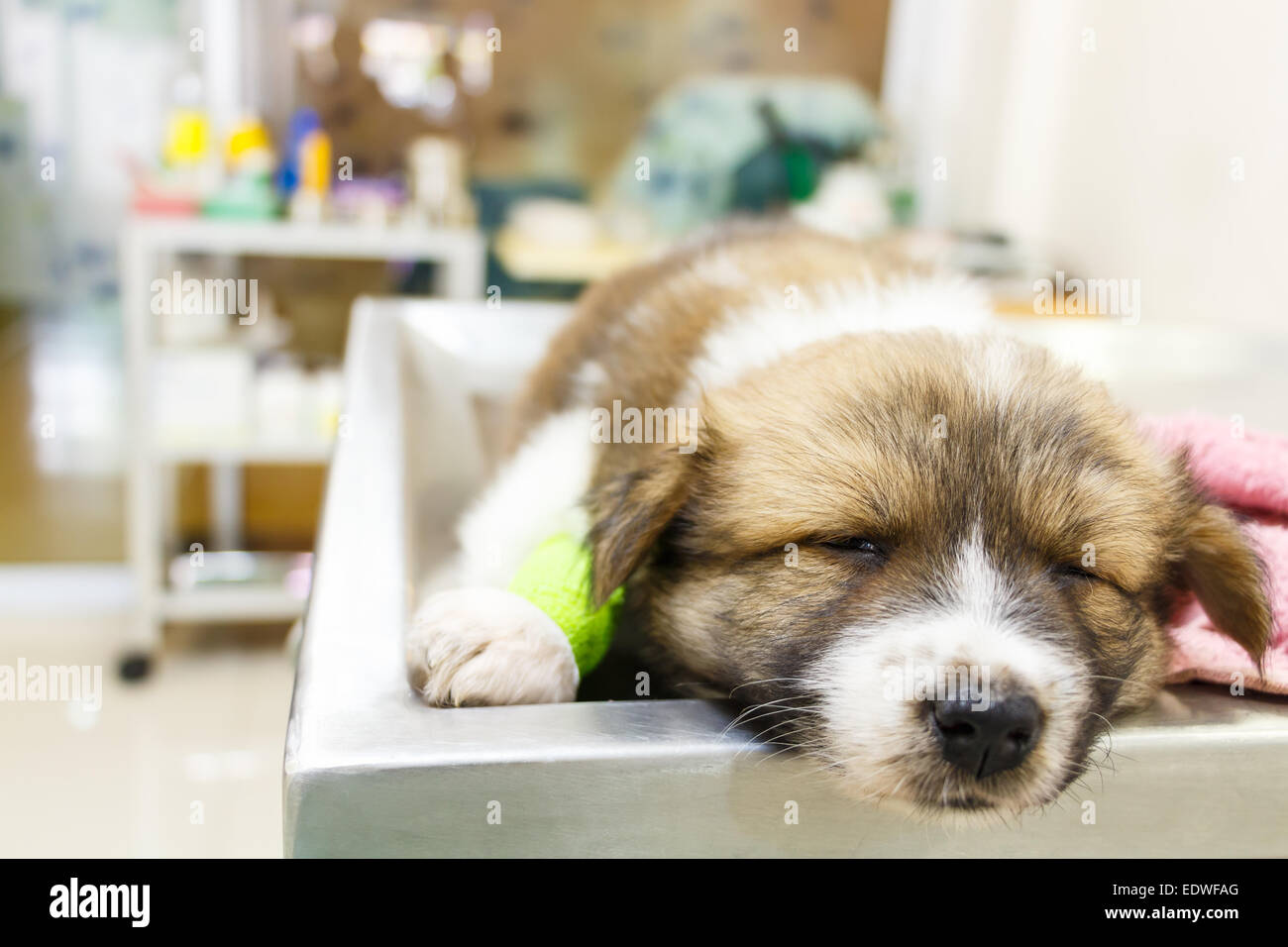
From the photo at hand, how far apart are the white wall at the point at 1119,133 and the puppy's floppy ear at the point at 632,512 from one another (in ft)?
7.49

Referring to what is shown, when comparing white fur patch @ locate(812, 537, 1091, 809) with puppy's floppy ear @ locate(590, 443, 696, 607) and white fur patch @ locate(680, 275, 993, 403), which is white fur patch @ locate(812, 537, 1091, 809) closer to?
puppy's floppy ear @ locate(590, 443, 696, 607)

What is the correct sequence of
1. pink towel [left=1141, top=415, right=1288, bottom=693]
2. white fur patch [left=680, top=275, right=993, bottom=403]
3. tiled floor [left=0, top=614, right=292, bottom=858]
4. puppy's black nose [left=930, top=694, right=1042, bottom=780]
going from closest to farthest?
1. puppy's black nose [left=930, top=694, right=1042, bottom=780]
2. pink towel [left=1141, top=415, right=1288, bottom=693]
3. white fur patch [left=680, top=275, right=993, bottom=403]
4. tiled floor [left=0, top=614, right=292, bottom=858]

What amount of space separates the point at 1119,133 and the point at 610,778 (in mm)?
3933

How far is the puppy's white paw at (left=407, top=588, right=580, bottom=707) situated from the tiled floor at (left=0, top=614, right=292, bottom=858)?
5.83 ft

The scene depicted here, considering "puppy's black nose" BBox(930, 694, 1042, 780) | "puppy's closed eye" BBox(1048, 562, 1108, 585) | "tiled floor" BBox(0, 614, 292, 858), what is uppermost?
"puppy's closed eye" BBox(1048, 562, 1108, 585)

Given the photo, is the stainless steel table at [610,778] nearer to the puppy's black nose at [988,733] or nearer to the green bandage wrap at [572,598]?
the puppy's black nose at [988,733]

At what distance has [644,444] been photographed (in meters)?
1.52

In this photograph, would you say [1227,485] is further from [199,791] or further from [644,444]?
[199,791]

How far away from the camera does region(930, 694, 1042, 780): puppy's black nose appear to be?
1.02 metres

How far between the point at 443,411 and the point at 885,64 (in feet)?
12.1

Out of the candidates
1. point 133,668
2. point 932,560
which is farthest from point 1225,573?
point 133,668

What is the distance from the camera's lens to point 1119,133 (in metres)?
3.95

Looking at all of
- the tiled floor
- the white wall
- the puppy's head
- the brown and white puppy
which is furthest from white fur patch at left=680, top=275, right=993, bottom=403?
the tiled floor

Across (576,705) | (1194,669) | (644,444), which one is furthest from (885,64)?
(576,705)
